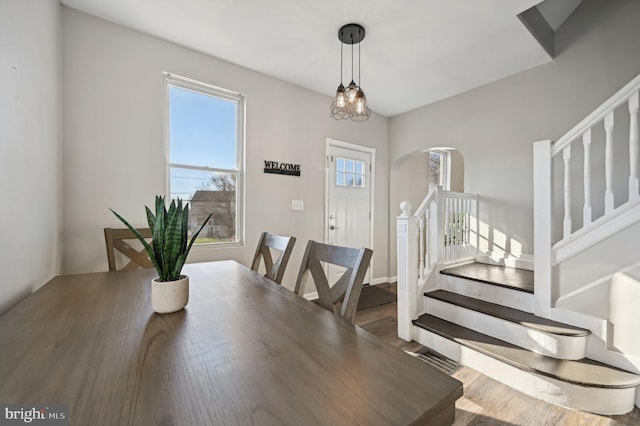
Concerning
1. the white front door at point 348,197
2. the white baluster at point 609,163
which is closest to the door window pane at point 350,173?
the white front door at point 348,197

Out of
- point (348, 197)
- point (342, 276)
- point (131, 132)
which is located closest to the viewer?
point (342, 276)

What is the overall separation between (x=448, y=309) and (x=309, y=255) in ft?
5.52

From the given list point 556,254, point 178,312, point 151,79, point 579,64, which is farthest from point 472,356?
point 151,79

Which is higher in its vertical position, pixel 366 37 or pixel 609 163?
pixel 366 37

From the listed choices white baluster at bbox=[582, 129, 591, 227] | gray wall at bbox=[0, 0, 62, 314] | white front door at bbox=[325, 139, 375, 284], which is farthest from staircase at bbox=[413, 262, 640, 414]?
gray wall at bbox=[0, 0, 62, 314]

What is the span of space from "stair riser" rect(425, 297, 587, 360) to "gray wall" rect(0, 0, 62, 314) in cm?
277

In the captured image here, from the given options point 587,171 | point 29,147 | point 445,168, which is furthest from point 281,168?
point 445,168

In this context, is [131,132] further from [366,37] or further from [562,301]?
[562,301]

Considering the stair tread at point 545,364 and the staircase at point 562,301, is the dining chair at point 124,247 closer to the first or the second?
the staircase at point 562,301

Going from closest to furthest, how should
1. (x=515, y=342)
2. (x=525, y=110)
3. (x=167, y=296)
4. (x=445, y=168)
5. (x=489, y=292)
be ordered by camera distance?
(x=167, y=296) < (x=515, y=342) < (x=489, y=292) < (x=525, y=110) < (x=445, y=168)

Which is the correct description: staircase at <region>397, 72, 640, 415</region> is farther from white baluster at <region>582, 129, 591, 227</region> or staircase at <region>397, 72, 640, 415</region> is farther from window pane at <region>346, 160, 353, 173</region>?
window pane at <region>346, 160, 353, 173</region>

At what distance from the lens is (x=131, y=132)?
2.17 metres

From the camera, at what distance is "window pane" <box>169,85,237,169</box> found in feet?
7.96

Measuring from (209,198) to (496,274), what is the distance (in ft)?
9.76
